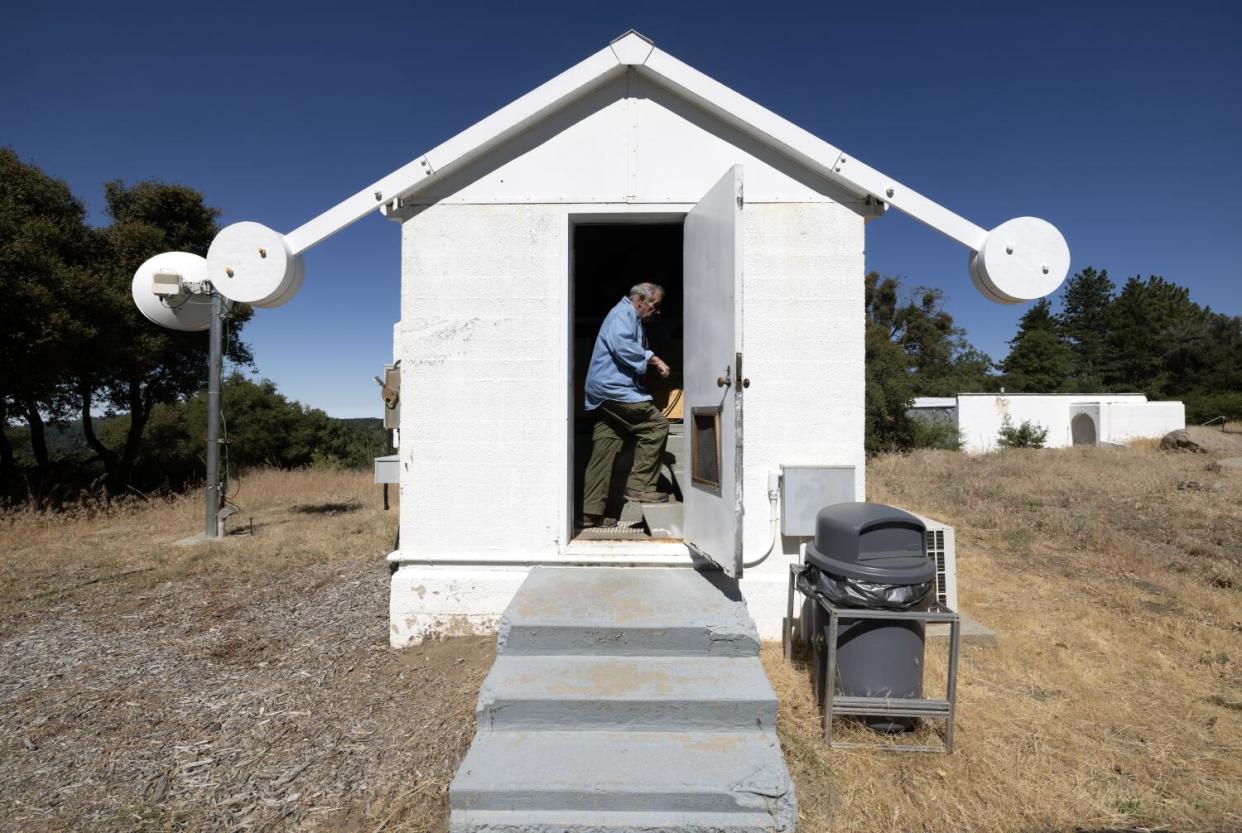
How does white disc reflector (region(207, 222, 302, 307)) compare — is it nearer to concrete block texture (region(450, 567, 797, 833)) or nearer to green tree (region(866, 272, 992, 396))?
concrete block texture (region(450, 567, 797, 833))

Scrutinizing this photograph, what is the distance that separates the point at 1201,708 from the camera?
143 inches

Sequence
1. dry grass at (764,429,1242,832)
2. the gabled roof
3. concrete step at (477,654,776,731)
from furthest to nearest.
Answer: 1. the gabled roof
2. concrete step at (477,654,776,731)
3. dry grass at (764,429,1242,832)

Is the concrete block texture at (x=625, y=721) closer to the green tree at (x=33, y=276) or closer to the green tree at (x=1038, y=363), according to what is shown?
the green tree at (x=33, y=276)

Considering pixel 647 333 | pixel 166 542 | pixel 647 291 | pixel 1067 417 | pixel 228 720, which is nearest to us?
pixel 228 720

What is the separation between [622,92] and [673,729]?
4251 millimetres

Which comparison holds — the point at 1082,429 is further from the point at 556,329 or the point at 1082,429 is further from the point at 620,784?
the point at 620,784

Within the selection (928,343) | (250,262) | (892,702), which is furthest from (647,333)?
(928,343)

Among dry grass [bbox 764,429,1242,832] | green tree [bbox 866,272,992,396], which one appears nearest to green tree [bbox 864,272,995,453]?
green tree [bbox 866,272,992,396]

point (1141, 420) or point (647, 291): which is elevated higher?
point (647, 291)

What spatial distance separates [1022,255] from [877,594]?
102 inches

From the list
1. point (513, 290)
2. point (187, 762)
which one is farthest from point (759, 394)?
point (187, 762)

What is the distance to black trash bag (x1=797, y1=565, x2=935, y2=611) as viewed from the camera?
3207 millimetres

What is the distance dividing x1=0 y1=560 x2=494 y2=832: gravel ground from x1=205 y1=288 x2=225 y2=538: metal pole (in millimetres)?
3286

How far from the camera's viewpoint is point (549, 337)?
14.3 ft
